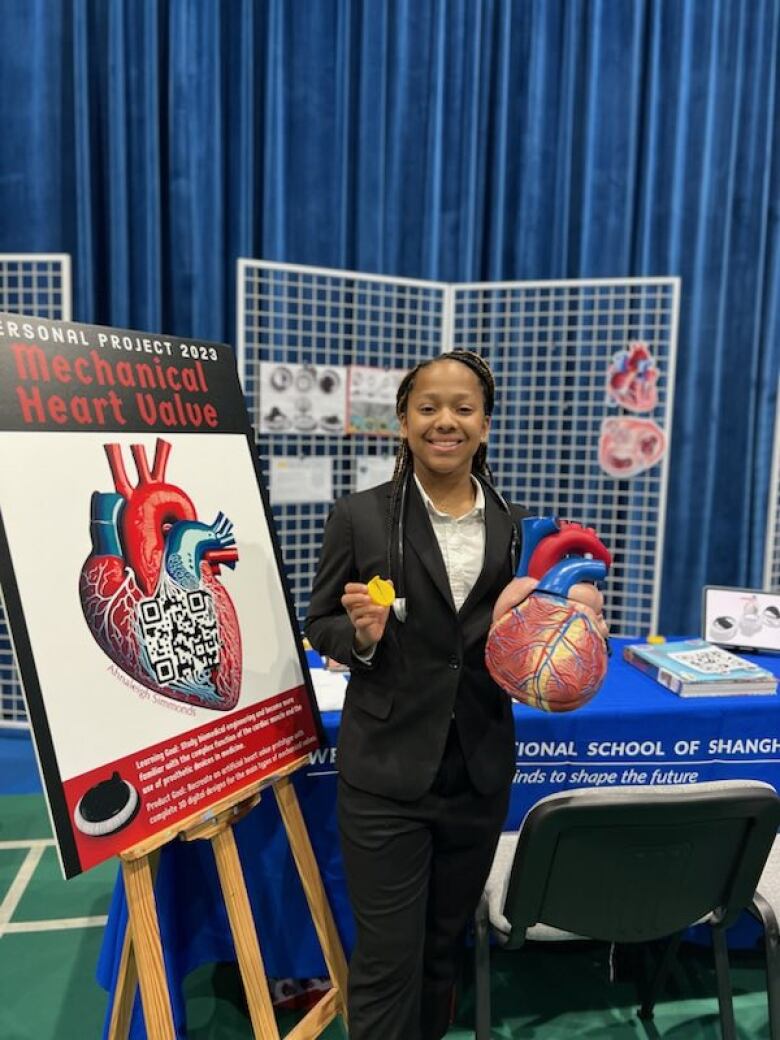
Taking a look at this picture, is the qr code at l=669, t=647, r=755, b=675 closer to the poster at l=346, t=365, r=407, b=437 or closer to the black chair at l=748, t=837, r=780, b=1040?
the black chair at l=748, t=837, r=780, b=1040

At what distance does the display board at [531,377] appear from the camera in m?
2.94

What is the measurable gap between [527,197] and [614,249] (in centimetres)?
46

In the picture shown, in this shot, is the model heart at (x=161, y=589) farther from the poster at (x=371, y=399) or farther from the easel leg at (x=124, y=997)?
the poster at (x=371, y=399)

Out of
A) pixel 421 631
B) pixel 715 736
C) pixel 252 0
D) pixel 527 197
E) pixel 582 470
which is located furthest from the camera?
pixel 582 470

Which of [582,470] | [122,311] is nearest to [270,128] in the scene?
[122,311]

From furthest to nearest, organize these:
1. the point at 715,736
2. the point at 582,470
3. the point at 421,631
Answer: the point at 582,470 < the point at 715,736 < the point at 421,631

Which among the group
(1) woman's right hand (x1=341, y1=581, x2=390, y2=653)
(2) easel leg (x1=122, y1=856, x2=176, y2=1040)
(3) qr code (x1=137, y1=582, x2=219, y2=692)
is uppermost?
(1) woman's right hand (x1=341, y1=581, x2=390, y2=653)

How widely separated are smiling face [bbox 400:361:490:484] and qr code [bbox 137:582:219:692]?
486 mm

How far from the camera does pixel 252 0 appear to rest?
304 cm

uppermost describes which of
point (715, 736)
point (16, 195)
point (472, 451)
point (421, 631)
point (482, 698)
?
point (16, 195)

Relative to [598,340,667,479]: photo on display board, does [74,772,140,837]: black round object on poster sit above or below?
below

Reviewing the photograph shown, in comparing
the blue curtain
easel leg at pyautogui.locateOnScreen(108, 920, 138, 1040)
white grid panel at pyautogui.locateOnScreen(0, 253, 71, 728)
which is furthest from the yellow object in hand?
the blue curtain

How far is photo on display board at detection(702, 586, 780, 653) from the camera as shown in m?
2.04

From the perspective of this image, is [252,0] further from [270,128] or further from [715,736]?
[715,736]
